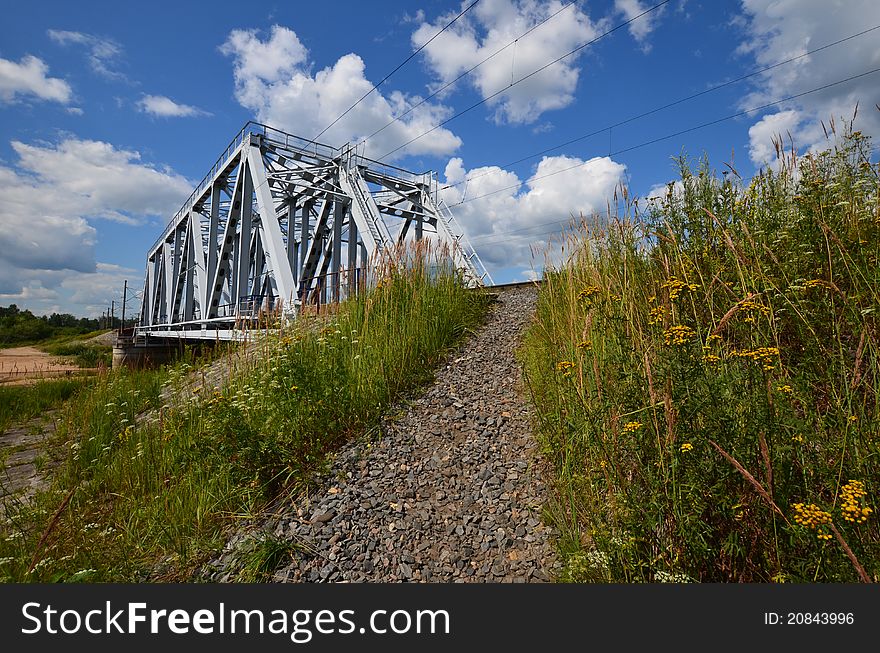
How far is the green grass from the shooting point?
9.52 meters

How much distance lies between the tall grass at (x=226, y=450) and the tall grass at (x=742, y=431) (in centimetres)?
210

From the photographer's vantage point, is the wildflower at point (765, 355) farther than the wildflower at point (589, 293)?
No

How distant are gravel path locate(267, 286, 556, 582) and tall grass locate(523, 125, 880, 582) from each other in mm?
354

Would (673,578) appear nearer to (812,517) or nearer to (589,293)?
(812,517)

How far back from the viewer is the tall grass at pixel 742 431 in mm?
1757

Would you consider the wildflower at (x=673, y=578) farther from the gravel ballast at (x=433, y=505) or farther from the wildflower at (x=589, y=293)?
the wildflower at (x=589, y=293)

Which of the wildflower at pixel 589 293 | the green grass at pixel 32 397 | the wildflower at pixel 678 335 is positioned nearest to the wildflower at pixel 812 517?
the wildflower at pixel 678 335

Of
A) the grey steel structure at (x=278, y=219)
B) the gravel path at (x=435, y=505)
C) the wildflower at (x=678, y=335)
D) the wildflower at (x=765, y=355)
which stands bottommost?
the gravel path at (x=435, y=505)

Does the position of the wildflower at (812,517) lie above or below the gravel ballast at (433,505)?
above

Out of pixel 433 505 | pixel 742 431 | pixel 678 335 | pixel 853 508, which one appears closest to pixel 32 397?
pixel 433 505

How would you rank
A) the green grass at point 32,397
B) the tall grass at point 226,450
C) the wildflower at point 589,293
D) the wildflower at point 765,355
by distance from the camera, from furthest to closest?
1. the green grass at point 32,397
2. the tall grass at point 226,450
3. the wildflower at point 589,293
4. the wildflower at point 765,355

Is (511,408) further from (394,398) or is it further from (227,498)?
(227,498)

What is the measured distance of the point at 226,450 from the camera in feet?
11.7

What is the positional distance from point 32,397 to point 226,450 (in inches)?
429
